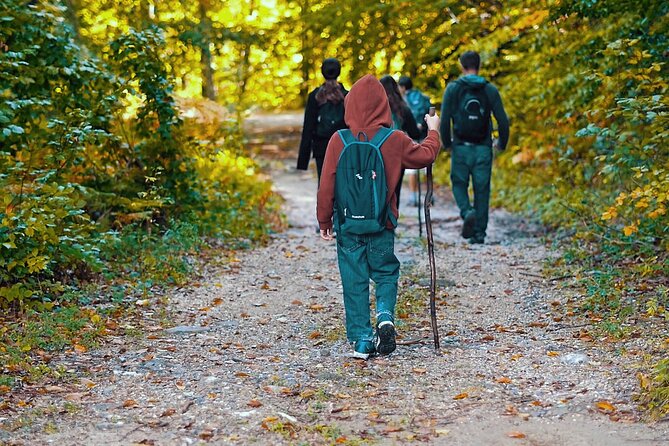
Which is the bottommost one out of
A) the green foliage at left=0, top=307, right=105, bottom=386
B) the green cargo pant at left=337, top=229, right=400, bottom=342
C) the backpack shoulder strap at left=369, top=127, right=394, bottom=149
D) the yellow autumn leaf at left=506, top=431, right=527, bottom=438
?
the yellow autumn leaf at left=506, top=431, right=527, bottom=438

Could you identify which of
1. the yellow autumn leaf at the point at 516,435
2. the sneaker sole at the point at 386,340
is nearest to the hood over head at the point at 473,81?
the sneaker sole at the point at 386,340

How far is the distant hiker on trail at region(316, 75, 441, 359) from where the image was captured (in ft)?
19.3

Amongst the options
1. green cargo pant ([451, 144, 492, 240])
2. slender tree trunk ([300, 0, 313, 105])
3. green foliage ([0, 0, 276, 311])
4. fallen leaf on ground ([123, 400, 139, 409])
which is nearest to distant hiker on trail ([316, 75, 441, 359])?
fallen leaf on ground ([123, 400, 139, 409])

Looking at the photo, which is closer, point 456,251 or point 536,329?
point 536,329

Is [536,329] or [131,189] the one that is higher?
[131,189]

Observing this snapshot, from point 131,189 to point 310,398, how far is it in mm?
5288

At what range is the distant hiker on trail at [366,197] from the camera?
5871 mm

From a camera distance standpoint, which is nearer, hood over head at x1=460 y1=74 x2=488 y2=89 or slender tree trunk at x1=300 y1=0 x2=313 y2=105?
hood over head at x1=460 y1=74 x2=488 y2=89

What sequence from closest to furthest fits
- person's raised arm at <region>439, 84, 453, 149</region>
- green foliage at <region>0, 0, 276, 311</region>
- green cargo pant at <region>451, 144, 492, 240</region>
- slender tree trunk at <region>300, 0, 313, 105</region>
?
green foliage at <region>0, 0, 276, 311</region>, person's raised arm at <region>439, 84, 453, 149</region>, green cargo pant at <region>451, 144, 492, 240</region>, slender tree trunk at <region>300, 0, 313, 105</region>

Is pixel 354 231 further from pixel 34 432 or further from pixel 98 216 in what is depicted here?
pixel 98 216

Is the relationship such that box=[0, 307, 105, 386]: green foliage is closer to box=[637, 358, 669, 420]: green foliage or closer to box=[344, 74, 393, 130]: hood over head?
box=[344, 74, 393, 130]: hood over head

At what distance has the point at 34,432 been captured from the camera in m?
4.77

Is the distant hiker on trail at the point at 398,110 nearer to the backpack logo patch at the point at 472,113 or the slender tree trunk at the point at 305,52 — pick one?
the backpack logo patch at the point at 472,113

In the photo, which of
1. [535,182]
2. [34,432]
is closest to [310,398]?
[34,432]
